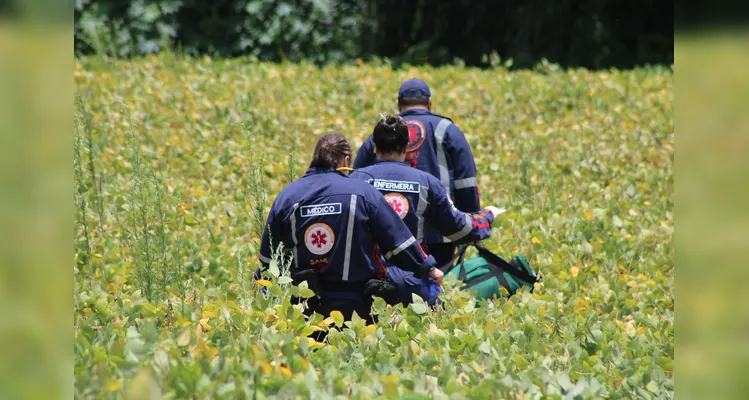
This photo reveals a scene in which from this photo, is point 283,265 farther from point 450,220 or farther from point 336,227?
point 450,220

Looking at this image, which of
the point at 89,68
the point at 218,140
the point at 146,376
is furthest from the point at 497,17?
the point at 146,376

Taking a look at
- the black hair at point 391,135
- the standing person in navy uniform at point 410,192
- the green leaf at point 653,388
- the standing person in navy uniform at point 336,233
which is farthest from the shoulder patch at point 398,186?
the green leaf at point 653,388

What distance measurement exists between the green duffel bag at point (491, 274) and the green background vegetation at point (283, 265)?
29 centimetres

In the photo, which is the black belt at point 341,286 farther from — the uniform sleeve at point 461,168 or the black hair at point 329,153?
the uniform sleeve at point 461,168

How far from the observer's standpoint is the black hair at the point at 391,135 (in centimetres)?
522

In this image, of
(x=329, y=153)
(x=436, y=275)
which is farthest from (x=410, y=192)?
(x=329, y=153)

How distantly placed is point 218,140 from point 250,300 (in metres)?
6.35

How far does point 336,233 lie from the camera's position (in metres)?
4.61

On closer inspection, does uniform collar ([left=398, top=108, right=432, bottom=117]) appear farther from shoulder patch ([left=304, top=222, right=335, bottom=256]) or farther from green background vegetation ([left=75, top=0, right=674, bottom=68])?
green background vegetation ([left=75, top=0, right=674, bottom=68])

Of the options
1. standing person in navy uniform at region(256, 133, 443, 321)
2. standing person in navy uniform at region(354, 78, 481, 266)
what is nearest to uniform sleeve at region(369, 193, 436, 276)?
standing person in navy uniform at region(256, 133, 443, 321)
